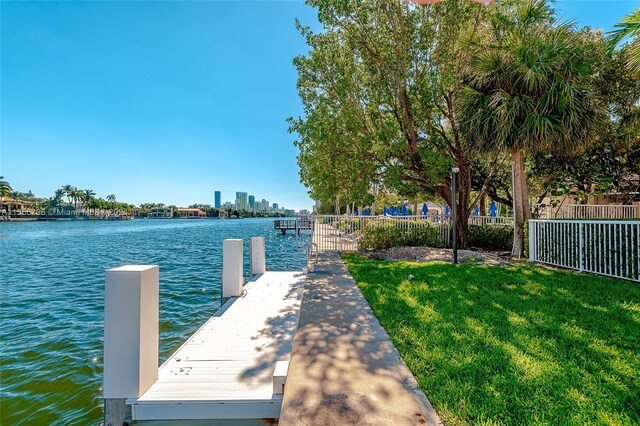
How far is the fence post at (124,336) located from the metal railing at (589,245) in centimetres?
845

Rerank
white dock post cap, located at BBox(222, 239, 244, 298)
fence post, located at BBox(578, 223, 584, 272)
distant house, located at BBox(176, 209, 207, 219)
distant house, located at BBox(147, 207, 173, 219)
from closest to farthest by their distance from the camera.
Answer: white dock post cap, located at BBox(222, 239, 244, 298), fence post, located at BBox(578, 223, 584, 272), distant house, located at BBox(176, 209, 207, 219), distant house, located at BBox(147, 207, 173, 219)

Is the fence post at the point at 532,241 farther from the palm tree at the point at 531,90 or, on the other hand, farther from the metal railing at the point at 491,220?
the metal railing at the point at 491,220

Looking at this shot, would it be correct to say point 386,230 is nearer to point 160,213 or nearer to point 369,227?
point 369,227

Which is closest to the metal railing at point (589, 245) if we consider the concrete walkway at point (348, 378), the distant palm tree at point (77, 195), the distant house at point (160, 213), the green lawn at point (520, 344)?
the green lawn at point (520, 344)

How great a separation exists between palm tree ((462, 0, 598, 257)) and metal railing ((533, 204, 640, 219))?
310 inches

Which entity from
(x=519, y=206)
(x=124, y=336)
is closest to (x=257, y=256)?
(x=124, y=336)

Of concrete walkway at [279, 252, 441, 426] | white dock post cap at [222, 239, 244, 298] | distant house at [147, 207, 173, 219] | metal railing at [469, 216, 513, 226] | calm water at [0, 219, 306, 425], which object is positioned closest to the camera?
concrete walkway at [279, 252, 441, 426]

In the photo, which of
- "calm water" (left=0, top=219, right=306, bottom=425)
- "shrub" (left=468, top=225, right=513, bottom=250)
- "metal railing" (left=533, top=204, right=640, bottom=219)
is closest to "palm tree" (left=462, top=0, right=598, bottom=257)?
"shrub" (left=468, top=225, right=513, bottom=250)

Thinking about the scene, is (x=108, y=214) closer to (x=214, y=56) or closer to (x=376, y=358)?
(x=214, y=56)

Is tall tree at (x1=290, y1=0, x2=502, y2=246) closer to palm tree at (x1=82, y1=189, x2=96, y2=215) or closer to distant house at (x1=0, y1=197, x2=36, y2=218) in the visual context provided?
distant house at (x1=0, y1=197, x2=36, y2=218)

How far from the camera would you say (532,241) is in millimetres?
8461

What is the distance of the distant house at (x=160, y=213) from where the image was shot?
145250mm

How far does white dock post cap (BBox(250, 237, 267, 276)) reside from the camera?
7723 millimetres

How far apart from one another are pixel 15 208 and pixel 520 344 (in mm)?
121458
